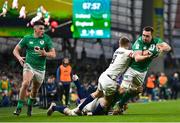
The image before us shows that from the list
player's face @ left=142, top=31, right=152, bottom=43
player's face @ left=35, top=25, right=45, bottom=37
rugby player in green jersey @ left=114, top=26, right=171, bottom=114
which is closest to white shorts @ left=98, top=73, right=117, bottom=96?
rugby player in green jersey @ left=114, top=26, right=171, bottom=114

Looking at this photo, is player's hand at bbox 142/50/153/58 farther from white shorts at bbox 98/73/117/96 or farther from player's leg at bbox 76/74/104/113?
player's leg at bbox 76/74/104/113

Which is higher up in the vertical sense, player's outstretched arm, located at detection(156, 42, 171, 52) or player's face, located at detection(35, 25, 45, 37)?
player's face, located at detection(35, 25, 45, 37)

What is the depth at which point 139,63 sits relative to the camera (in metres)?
14.4

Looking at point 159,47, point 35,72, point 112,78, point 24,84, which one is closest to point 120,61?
point 112,78

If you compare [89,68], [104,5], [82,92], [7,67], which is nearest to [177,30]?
[89,68]

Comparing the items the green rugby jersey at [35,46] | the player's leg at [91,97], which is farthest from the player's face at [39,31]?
the player's leg at [91,97]

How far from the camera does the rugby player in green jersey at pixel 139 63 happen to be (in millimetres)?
13977

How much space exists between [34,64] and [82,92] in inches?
62.8

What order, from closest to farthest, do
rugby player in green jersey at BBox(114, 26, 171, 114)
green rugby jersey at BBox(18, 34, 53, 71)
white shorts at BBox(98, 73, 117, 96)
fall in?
white shorts at BBox(98, 73, 117, 96) < rugby player in green jersey at BBox(114, 26, 171, 114) < green rugby jersey at BBox(18, 34, 53, 71)

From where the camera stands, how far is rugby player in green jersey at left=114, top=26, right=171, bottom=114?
550 inches

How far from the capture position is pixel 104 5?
2878 cm

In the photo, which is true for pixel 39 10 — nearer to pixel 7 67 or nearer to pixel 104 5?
pixel 104 5

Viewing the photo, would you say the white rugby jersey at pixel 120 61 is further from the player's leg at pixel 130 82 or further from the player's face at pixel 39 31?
the player's face at pixel 39 31

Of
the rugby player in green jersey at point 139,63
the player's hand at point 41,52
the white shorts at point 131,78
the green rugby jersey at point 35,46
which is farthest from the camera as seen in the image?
the green rugby jersey at point 35,46
